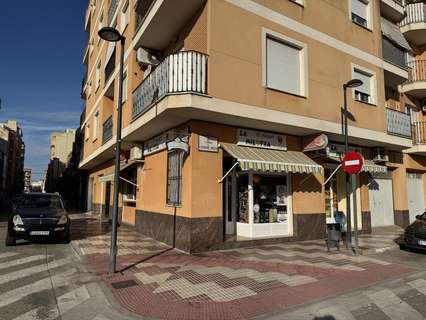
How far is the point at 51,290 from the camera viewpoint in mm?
6379

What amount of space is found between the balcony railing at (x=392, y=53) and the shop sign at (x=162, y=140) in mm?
11351

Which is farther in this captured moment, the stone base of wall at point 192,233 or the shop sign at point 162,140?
the shop sign at point 162,140

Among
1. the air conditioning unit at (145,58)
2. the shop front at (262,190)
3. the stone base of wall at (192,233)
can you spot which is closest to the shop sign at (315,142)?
the shop front at (262,190)

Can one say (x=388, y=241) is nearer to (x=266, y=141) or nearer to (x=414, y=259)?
(x=414, y=259)

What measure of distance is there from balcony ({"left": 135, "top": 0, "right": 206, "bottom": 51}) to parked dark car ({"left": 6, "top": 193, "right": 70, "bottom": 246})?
7.27 meters

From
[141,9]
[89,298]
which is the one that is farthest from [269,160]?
[141,9]

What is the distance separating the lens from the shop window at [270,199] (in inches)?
458

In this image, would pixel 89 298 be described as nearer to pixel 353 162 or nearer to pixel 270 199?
pixel 270 199

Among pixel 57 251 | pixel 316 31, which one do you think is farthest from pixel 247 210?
pixel 316 31

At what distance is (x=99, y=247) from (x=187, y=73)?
6.34 metres

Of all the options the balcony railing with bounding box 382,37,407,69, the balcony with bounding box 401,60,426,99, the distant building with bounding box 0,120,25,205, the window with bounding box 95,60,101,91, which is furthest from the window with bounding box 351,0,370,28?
the distant building with bounding box 0,120,25,205

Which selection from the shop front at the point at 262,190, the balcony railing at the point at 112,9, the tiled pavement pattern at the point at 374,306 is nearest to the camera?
the tiled pavement pattern at the point at 374,306

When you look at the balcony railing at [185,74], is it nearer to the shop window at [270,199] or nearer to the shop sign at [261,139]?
the shop sign at [261,139]

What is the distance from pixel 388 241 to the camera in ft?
40.8
